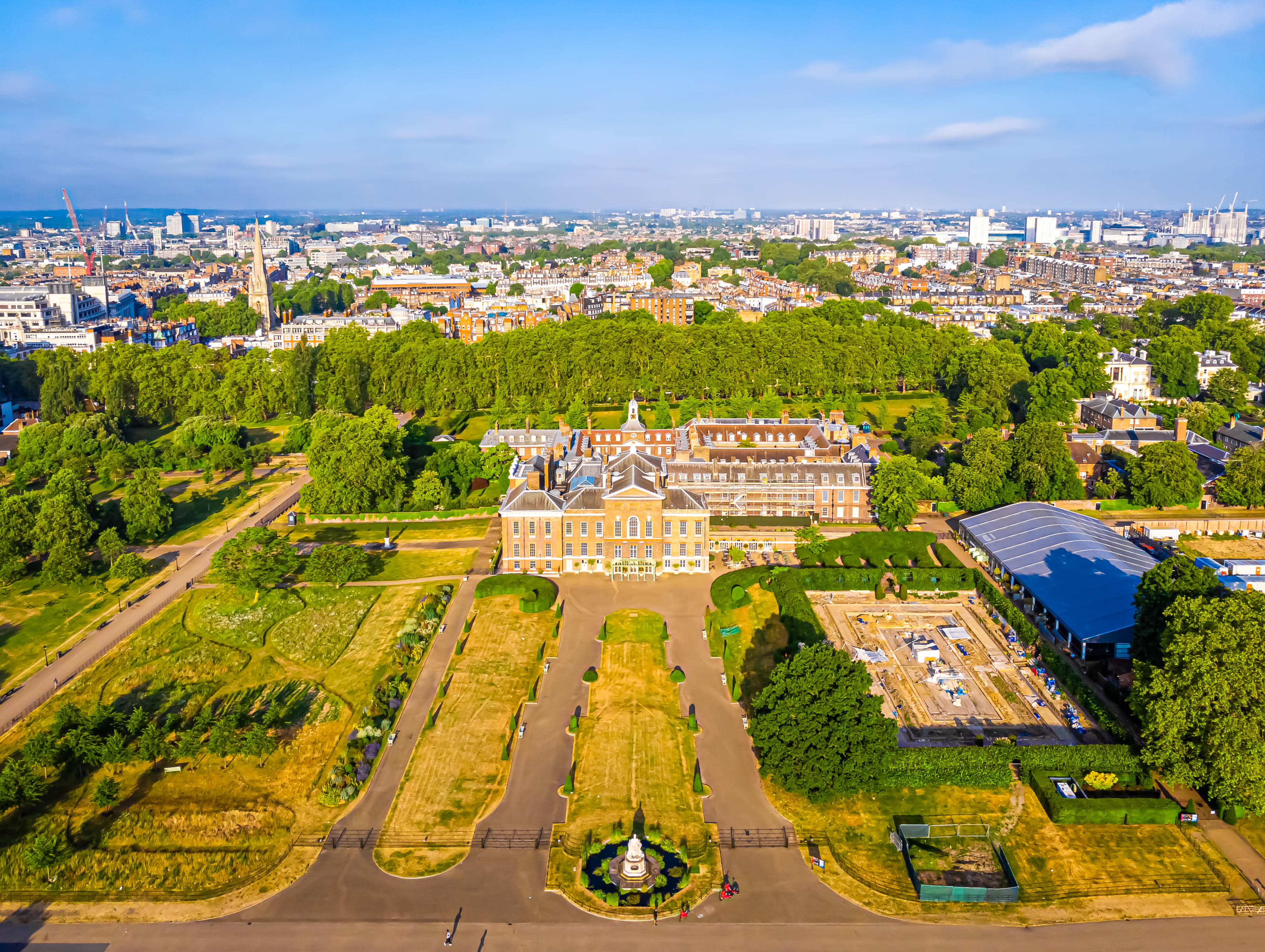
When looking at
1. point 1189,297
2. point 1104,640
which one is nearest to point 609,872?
point 1104,640

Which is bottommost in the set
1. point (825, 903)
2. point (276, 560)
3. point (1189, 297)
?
point (825, 903)

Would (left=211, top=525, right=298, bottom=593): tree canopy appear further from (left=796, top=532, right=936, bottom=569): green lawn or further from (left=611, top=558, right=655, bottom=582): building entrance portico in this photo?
(left=796, top=532, right=936, bottom=569): green lawn

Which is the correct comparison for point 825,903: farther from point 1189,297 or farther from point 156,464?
point 1189,297

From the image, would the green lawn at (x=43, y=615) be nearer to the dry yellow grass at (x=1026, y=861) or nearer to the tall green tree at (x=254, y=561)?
the tall green tree at (x=254, y=561)

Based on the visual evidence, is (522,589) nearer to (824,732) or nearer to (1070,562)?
(824,732)


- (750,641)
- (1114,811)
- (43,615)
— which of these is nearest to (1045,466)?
(750,641)

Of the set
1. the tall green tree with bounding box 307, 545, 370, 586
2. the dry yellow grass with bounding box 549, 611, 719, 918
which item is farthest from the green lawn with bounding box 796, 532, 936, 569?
the tall green tree with bounding box 307, 545, 370, 586
